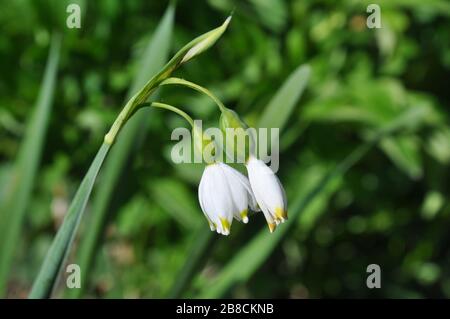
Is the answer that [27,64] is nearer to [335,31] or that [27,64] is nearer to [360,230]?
[335,31]

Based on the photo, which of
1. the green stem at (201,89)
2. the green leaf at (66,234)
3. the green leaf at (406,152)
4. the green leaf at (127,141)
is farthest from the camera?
the green leaf at (406,152)

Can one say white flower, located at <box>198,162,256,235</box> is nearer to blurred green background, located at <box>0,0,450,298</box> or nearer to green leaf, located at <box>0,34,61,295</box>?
green leaf, located at <box>0,34,61,295</box>

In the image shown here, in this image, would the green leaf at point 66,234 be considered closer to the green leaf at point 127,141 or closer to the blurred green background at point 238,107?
the green leaf at point 127,141

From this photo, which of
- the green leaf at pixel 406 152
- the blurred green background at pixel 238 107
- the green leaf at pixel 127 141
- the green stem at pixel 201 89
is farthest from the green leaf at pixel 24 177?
the green leaf at pixel 406 152

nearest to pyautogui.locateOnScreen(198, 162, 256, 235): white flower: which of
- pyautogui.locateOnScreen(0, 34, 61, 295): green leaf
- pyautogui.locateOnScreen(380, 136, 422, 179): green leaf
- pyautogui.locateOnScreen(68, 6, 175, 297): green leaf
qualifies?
pyautogui.locateOnScreen(68, 6, 175, 297): green leaf

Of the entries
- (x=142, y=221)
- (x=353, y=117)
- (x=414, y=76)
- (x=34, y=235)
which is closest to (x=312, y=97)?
(x=353, y=117)

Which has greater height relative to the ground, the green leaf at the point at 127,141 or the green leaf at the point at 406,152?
the green leaf at the point at 406,152

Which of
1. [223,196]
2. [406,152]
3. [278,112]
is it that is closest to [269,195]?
[223,196]
